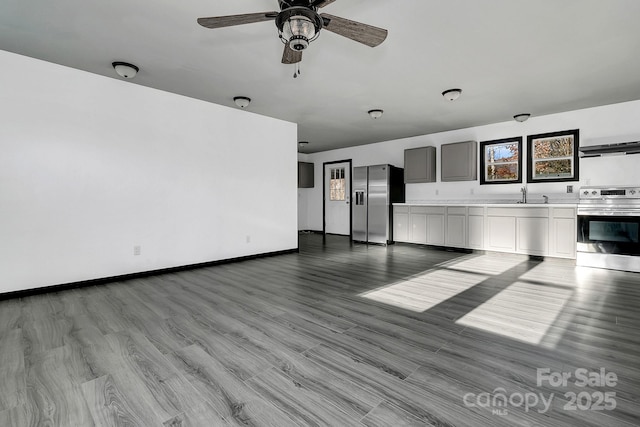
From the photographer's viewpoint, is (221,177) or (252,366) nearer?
(252,366)

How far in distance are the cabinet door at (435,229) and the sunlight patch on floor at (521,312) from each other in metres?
2.74

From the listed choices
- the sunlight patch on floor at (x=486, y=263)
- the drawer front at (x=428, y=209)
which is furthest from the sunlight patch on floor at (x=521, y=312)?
the drawer front at (x=428, y=209)

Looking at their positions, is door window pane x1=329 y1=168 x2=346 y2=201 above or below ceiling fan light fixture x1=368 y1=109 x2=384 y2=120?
below

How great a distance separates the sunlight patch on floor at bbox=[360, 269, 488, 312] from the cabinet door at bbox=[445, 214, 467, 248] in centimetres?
186

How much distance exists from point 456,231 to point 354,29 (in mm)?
4808

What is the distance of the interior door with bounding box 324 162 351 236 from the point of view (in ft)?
27.9

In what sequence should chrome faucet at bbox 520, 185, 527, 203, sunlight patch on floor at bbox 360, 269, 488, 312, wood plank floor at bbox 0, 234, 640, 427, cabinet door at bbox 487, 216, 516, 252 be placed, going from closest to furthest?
wood plank floor at bbox 0, 234, 640, 427
sunlight patch on floor at bbox 360, 269, 488, 312
cabinet door at bbox 487, 216, 516, 252
chrome faucet at bbox 520, 185, 527, 203

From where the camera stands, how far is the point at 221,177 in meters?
4.88

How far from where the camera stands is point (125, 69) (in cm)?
338

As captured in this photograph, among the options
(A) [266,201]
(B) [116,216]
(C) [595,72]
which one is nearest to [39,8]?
(B) [116,216]

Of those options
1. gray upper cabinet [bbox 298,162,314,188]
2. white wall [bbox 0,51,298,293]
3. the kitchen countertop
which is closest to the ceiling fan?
white wall [bbox 0,51,298,293]

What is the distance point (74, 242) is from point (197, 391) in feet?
9.78

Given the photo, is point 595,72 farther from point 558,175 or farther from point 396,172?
point 396,172

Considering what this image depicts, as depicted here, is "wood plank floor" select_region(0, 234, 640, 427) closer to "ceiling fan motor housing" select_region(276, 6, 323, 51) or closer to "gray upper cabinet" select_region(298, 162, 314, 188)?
"ceiling fan motor housing" select_region(276, 6, 323, 51)
